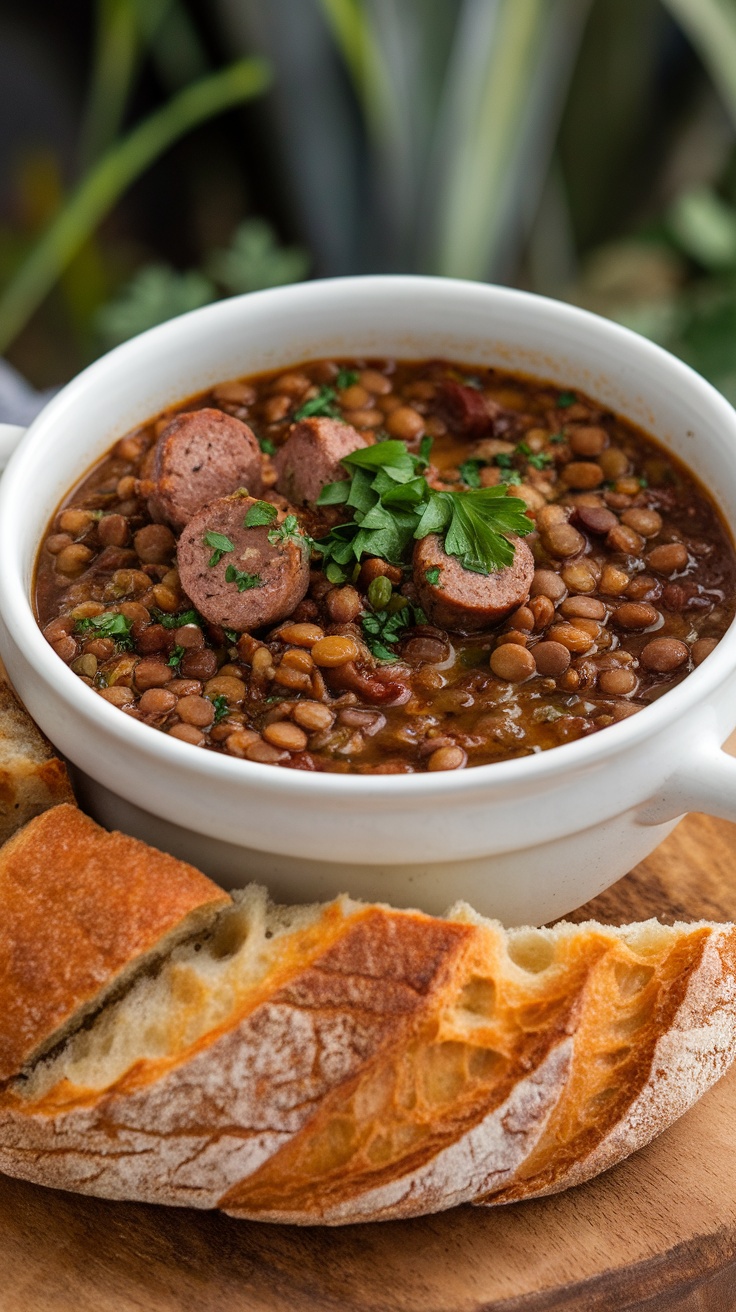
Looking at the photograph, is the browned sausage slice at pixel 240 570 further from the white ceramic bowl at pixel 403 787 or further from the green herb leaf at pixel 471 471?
the green herb leaf at pixel 471 471

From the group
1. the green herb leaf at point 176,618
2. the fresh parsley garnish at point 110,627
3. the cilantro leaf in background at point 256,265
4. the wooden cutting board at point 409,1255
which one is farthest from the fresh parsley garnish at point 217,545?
the cilantro leaf in background at point 256,265

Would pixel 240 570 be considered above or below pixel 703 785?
below

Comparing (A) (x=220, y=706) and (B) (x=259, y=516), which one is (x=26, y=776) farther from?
(B) (x=259, y=516)

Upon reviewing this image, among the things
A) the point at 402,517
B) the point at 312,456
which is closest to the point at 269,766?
the point at 402,517

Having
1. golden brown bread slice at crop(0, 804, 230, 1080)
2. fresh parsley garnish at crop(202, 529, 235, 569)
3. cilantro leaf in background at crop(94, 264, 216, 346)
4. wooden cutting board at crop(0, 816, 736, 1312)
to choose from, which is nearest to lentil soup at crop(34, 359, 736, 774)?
fresh parsley garnish at crop(202, 529, 235, 569)

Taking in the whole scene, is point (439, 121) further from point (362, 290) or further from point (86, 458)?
point (86, 458)

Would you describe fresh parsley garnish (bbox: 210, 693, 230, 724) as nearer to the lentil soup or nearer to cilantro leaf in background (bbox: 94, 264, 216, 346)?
the lentil soup
